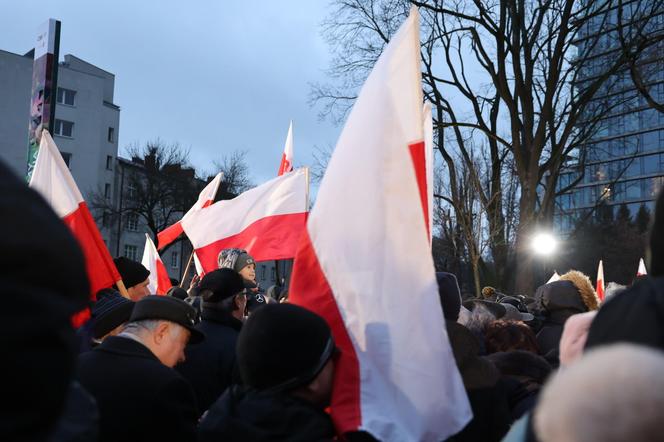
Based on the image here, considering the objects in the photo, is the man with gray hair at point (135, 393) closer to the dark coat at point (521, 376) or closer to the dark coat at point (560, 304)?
the dark coat at point (521, 376)

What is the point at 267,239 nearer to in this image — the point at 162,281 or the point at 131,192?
the point at 162,281

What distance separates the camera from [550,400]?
124 centimetres

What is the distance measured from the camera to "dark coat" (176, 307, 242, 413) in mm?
4469

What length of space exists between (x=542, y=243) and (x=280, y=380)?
16.0 meters

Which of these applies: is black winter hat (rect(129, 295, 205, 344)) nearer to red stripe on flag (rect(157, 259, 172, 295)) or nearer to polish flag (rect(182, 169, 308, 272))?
polish flag (rect(182, 169, 308, 272))

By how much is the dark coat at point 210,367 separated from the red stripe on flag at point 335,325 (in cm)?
150

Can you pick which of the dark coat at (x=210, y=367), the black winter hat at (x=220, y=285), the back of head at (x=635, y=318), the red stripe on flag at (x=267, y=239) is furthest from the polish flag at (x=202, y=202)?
the back of head at (x=635, y=318)

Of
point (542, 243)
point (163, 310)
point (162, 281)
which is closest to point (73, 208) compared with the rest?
point (163, 310)

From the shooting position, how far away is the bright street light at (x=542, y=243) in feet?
57.6

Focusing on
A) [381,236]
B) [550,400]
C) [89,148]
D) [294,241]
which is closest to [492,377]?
[381,236]

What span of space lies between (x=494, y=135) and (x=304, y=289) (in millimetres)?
17418

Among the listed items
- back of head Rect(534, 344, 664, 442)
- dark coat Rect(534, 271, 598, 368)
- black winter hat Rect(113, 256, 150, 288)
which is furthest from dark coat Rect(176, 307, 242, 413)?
back of head Rect(534, 344, 664, 442)

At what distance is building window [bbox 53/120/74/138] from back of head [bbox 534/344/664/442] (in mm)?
55819

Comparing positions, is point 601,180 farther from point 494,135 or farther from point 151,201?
point 494,135
